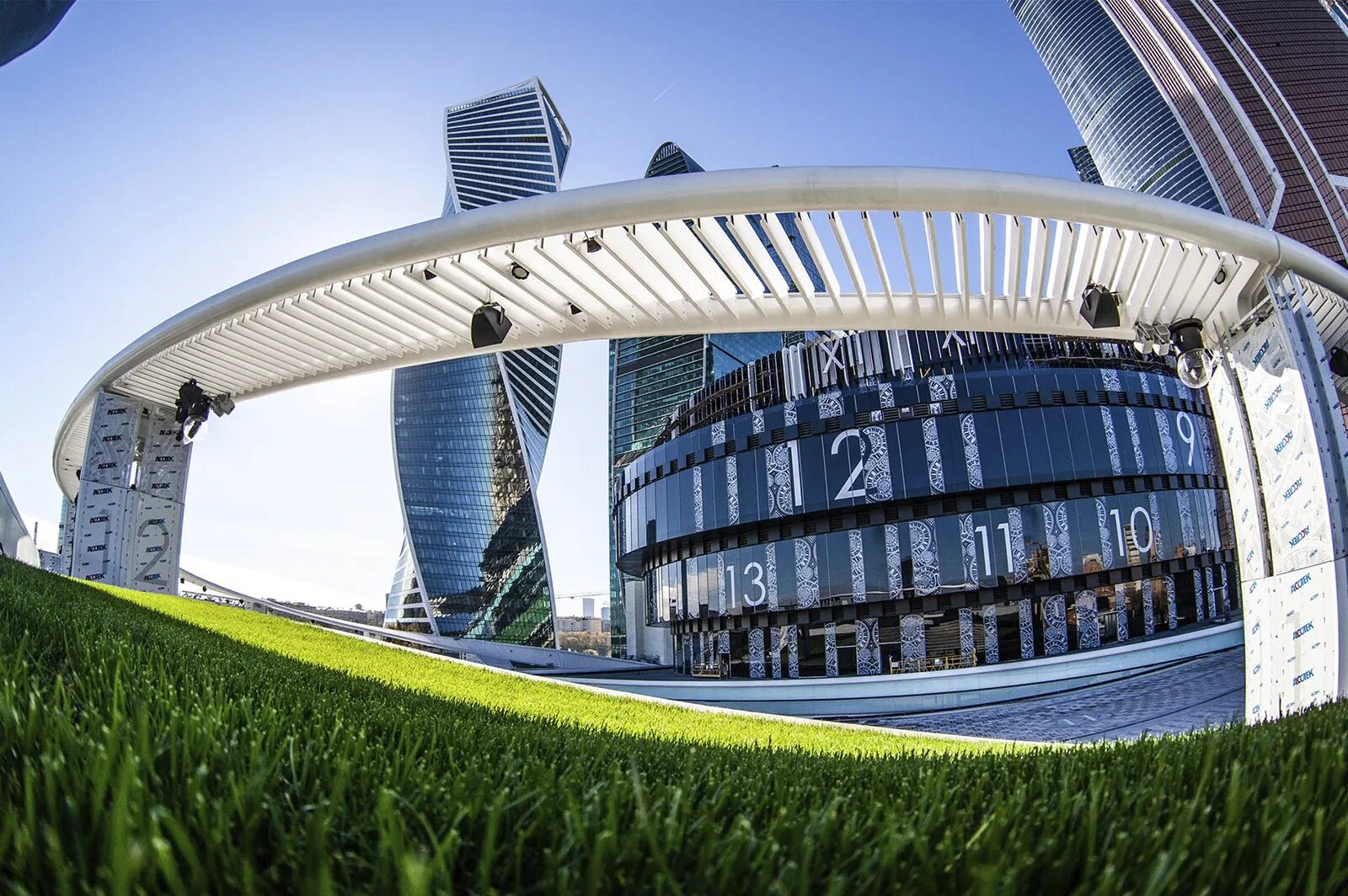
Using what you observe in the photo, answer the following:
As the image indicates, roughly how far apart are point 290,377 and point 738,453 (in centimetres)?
2668

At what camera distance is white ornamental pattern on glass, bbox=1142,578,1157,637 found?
32125 millimetres

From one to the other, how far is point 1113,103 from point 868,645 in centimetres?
11035

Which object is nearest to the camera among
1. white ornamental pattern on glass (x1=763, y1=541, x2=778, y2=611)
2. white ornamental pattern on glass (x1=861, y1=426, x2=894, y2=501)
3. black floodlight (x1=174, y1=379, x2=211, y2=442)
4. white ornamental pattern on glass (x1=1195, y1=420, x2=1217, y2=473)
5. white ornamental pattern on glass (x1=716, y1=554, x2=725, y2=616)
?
black floodlight (x1=174, y1=379, x2=211, y2=442)

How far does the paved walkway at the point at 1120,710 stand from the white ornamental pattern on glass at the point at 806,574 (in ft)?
32.7

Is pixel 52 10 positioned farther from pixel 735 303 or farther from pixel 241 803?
pixel 735 303

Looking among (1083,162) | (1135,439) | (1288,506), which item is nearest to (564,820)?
(1288,506)

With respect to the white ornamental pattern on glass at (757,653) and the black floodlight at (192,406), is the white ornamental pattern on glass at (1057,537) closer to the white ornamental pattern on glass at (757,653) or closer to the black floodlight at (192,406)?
the white ornamental pattern on glass at (757,653)

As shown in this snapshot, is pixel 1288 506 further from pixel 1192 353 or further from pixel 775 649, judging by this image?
pixel 775 649

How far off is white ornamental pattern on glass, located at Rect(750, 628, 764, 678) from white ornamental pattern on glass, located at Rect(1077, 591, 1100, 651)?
15.1 m

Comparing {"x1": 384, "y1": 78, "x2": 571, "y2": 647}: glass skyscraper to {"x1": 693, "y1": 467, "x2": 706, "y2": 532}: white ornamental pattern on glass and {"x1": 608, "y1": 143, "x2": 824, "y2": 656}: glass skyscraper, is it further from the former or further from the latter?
{"x1": 693, "y1": 467, "x2": 706, "y2": 532}: white ornamental pattern on glass

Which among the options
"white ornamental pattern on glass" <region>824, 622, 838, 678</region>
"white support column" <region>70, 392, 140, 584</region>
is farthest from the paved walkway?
"white support column" <region>70, 392, 140, 584</region>

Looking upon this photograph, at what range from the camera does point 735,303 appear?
945 centimetres

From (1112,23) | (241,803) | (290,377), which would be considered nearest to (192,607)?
(290,377)

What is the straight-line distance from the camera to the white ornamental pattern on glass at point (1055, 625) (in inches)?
1236
